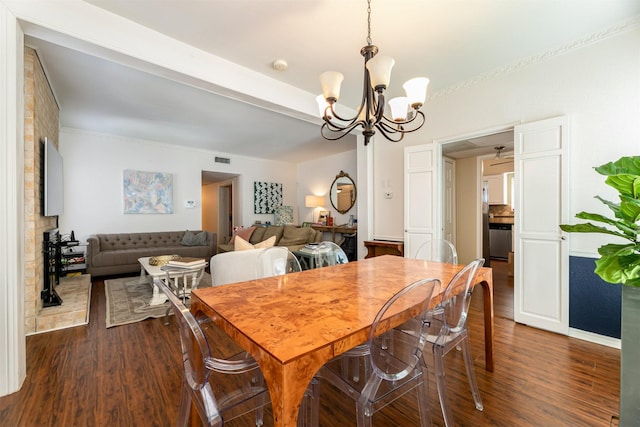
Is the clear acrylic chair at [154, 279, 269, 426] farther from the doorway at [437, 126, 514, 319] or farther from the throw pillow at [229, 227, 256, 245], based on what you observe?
the throw pillow at [229, 227, 256, 245]

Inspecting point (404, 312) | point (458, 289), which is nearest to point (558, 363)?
point (458, 289)

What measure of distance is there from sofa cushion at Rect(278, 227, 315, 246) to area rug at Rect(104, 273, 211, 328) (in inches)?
69.7

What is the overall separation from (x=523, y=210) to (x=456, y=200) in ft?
8.19

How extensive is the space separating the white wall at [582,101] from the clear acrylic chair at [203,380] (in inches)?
119

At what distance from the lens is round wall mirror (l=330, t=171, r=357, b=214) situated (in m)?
6.18

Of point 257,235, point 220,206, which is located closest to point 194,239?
point 257,235

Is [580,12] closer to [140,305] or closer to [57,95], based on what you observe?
[140,305]

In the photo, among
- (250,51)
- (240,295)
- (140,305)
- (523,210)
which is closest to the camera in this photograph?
(240,295)

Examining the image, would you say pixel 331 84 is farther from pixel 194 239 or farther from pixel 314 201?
pixel 314 201

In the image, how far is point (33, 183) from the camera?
2.50 m

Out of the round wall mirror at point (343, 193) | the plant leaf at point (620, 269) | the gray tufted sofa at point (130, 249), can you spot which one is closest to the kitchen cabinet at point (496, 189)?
the round wall mirror at point (343, 193)

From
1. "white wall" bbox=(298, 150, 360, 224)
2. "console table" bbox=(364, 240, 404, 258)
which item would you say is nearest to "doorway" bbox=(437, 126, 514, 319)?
"console table" bbox=(364, 240, 404, 258)

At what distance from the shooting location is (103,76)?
2900 millimetres

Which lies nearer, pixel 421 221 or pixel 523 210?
pixel 523 210
